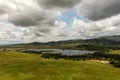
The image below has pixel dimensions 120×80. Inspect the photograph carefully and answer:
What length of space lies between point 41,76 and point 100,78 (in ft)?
58.4

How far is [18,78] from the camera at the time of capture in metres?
50.9

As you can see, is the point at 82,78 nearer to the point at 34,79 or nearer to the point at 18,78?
the point at 34,79

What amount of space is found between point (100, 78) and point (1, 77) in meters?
29.4

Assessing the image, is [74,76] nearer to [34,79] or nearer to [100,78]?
[100,78]

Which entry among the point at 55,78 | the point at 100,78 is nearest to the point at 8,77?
the point at 55,78

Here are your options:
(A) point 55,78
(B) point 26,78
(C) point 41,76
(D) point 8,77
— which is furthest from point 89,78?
(D) point 8,77

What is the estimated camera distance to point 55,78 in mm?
51188

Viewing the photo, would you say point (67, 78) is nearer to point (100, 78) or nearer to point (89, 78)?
point (89, 78)

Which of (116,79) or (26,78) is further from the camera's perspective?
(116,79)

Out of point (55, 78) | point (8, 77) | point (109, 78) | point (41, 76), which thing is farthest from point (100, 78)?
point (8, 77)

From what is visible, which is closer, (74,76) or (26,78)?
(26,78)

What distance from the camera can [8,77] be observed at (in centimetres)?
5188

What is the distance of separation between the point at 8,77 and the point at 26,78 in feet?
18.5

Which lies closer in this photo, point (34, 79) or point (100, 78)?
point (34, 79)
